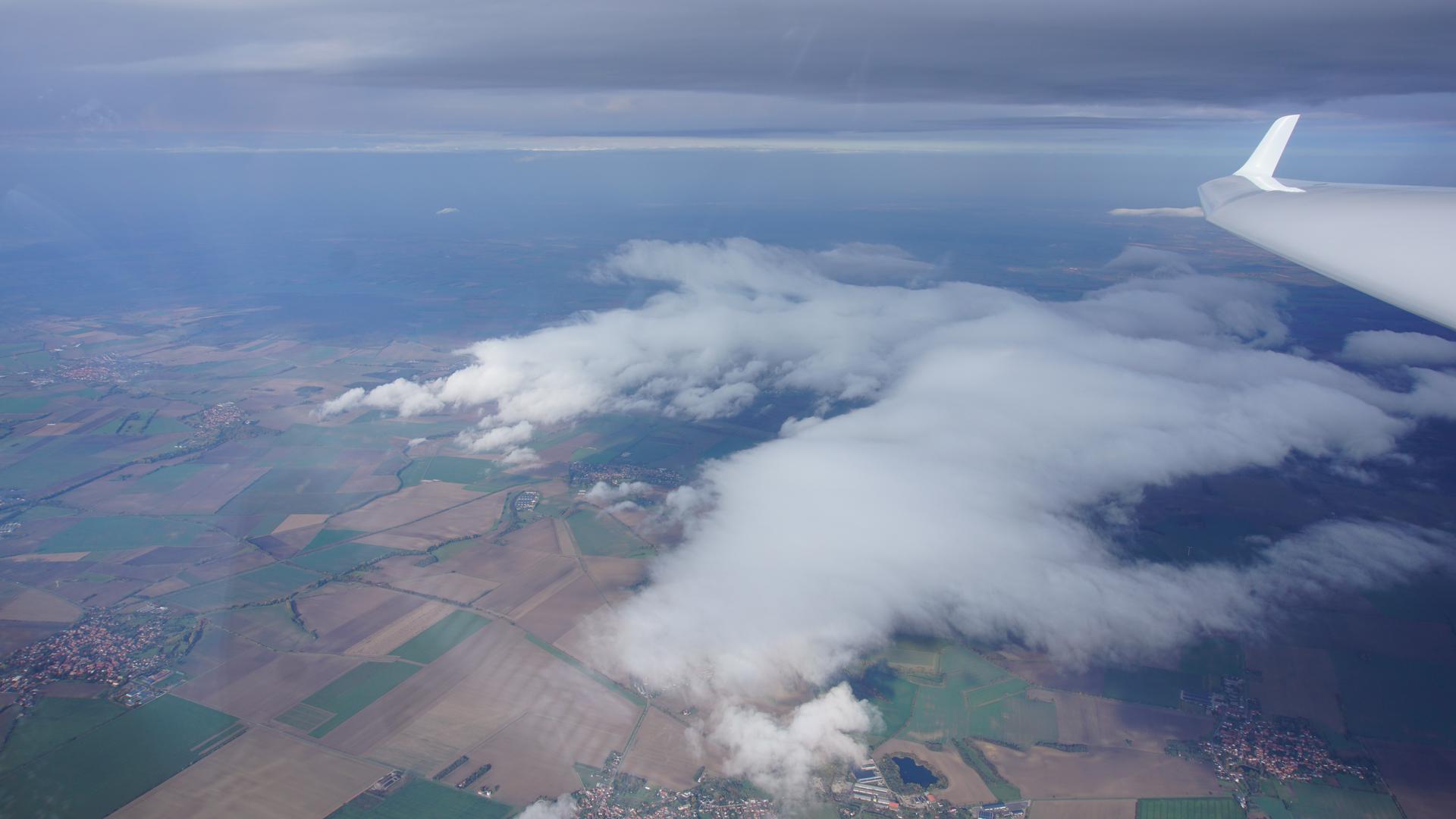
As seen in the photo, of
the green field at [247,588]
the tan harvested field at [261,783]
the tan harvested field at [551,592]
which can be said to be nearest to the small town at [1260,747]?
the tan harvested field at [551,592]

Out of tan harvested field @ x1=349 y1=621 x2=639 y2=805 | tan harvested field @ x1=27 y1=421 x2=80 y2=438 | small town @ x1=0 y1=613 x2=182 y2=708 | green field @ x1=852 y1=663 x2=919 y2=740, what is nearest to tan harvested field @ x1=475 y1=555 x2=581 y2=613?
tan harvested field @ x1=349 y1=621 x2=639 y2=805

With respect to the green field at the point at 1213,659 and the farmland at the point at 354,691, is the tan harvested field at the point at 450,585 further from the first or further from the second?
the green field at the point at 1213,659

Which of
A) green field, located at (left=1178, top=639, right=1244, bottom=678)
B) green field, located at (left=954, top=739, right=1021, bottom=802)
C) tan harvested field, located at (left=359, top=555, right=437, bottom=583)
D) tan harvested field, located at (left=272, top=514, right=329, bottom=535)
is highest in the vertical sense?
green field, located at (left=1178, top=639, right=1244, bottom=678)

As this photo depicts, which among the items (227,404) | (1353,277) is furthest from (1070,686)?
(227,404)

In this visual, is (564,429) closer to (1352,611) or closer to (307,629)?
(307,629)

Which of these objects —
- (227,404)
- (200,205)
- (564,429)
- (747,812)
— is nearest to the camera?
(747,812)

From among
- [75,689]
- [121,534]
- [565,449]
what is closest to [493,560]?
[565,449]

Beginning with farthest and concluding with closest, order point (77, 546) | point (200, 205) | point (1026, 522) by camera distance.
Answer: point (200, 205) < point (77, 546) < point (1026, 522)

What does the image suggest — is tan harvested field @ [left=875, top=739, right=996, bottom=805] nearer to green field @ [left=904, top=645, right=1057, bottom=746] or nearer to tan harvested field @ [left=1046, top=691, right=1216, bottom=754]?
green field @ [left=904, top=645, right=1057, bottom=746]
